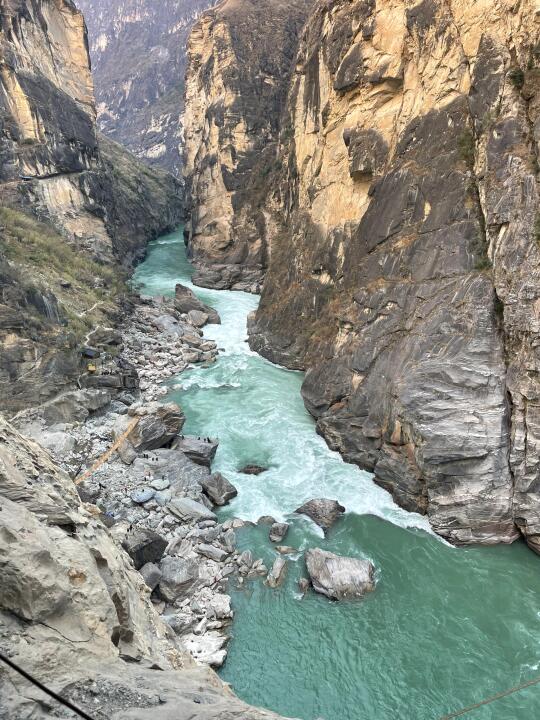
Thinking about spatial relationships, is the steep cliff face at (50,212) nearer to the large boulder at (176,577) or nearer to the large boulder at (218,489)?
the large boulder at (218,489)

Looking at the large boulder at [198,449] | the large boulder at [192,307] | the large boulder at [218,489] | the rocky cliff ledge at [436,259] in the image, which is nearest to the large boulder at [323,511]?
the rocky cliff ledge at [436,259]

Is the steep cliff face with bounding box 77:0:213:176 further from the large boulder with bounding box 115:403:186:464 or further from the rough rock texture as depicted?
the rough rock texture

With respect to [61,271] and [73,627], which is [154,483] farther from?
[61,271]

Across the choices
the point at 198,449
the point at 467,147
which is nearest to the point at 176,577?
the point at 198,449

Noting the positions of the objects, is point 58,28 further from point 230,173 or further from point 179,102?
point 179,102

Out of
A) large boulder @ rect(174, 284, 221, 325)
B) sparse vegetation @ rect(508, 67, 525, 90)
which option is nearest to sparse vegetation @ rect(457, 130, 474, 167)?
sparse vegetation @ rect(508, 67, 525, 90)

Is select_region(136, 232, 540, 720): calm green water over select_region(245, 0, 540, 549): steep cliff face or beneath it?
beneath
